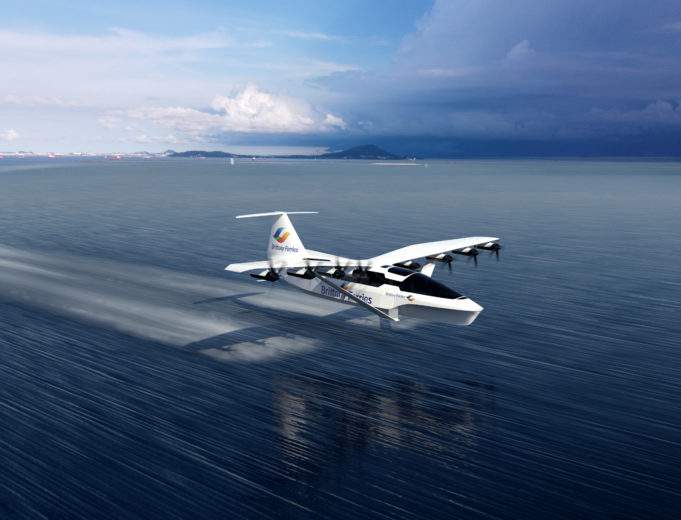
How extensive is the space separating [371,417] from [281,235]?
20796mm

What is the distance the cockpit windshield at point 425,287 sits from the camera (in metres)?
34.1

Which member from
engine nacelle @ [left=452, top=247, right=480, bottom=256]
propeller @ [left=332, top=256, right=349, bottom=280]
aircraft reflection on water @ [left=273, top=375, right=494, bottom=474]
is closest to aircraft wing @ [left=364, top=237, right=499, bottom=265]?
engine nacelle @ [left=452, top=247, right=480, bottom=256]

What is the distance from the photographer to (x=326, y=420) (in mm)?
26203

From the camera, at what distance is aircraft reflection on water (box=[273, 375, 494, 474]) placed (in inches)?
931

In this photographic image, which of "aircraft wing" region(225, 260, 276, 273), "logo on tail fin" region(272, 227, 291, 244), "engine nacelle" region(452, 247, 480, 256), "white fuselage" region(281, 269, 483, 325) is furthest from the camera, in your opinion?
"engine nacelle" region(452, 247, 480, 256)

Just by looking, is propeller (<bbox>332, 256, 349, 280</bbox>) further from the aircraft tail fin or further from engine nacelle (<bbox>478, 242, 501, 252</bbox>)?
engine nacelle (<bbox>478, 242, 501, 252</bbox>)

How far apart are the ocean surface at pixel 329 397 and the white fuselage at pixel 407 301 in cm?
217

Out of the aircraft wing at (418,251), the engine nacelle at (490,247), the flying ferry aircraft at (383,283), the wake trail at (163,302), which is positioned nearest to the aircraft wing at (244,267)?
the flying ferry aircraft at (383,283)

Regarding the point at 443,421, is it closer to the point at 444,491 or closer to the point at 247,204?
the point at 444,491

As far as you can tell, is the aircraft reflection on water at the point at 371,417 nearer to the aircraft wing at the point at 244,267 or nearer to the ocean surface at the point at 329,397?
the ocean surface at the point at 329,397

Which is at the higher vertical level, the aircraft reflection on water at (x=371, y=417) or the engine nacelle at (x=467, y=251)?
the engine nacelle at (x=467, y=251)

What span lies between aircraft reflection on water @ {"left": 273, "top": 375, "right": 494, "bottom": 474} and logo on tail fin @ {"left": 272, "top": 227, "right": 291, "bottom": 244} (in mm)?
15405

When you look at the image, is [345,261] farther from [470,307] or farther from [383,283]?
[470,307]

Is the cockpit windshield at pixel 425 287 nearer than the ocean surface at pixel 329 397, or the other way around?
the ocean surface at pixel 329 397
